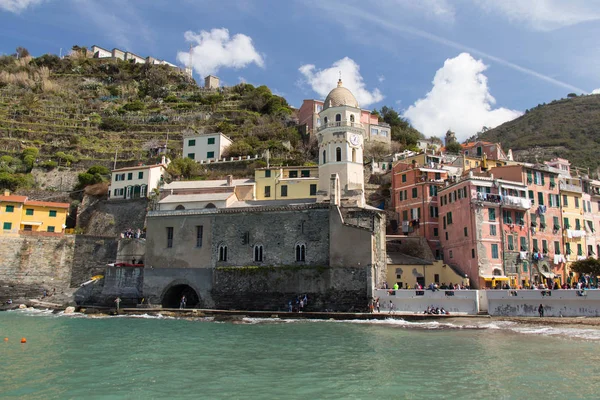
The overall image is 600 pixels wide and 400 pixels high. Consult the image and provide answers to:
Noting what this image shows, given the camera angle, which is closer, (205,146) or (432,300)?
(432,300)

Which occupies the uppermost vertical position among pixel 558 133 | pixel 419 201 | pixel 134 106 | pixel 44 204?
pixel 558 133

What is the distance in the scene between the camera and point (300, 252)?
34.7 m

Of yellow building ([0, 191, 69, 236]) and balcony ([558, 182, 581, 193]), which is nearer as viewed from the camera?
balcony ([558, 182, 581, 193])

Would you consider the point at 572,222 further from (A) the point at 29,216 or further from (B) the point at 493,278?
(A) the point at 29,216

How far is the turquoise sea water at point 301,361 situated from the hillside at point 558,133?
5700 cm

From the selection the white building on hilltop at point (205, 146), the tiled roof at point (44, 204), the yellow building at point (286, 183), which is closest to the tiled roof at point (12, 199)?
the tiled roof at point (44, 204)

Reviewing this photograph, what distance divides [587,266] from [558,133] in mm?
60694

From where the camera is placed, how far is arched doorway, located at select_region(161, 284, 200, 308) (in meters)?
36.7

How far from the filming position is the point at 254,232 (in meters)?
35.9

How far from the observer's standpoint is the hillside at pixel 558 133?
263ft

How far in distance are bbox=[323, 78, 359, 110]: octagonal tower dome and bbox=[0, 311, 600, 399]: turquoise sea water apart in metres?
18.2

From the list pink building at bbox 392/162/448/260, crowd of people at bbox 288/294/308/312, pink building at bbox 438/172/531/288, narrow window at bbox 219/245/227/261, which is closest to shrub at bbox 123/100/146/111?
pink building at bbox 392/162/448/260

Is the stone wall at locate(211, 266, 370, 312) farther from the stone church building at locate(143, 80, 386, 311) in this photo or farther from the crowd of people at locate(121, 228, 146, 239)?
the crowd of people at locate(121, 228, 146, 239)

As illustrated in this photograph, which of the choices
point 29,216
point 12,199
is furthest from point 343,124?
point 12,199
